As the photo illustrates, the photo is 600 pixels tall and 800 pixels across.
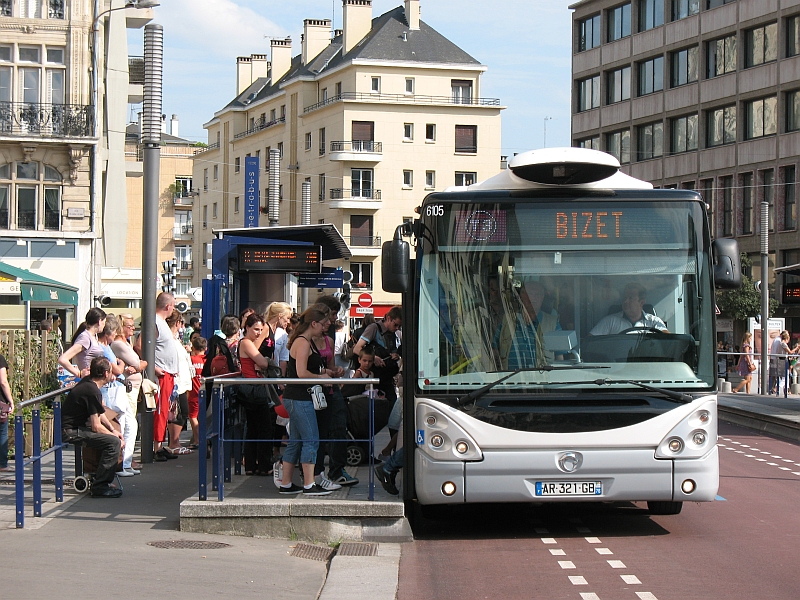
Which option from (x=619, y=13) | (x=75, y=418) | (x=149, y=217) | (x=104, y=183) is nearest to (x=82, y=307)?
(x=104, y=183)

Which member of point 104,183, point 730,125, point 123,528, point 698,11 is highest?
point 698,11

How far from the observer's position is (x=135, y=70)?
49.6m

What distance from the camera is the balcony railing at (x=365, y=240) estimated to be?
3091 inches

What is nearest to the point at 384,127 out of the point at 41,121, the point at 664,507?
the point at 41,121

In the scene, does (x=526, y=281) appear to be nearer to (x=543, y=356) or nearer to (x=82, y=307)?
(x=543, y=356)

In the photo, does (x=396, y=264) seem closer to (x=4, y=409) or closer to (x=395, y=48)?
(x=4, y=409)

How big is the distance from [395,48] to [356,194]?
10014mm

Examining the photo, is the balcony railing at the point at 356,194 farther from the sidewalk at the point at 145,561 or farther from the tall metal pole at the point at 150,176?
the sidewalk at the point at 145,561

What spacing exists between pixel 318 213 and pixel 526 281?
70.6 meters

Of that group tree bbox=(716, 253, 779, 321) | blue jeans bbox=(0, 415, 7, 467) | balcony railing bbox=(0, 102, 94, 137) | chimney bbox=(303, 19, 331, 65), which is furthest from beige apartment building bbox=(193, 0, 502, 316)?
blue jeans bbox=(0, 415, 7, 467)

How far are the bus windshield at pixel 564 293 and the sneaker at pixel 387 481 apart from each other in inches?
50.8

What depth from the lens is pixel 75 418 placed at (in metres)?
11.2

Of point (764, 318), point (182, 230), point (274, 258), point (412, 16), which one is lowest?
point (764, 318)

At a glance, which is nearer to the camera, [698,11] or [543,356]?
[543,356]
